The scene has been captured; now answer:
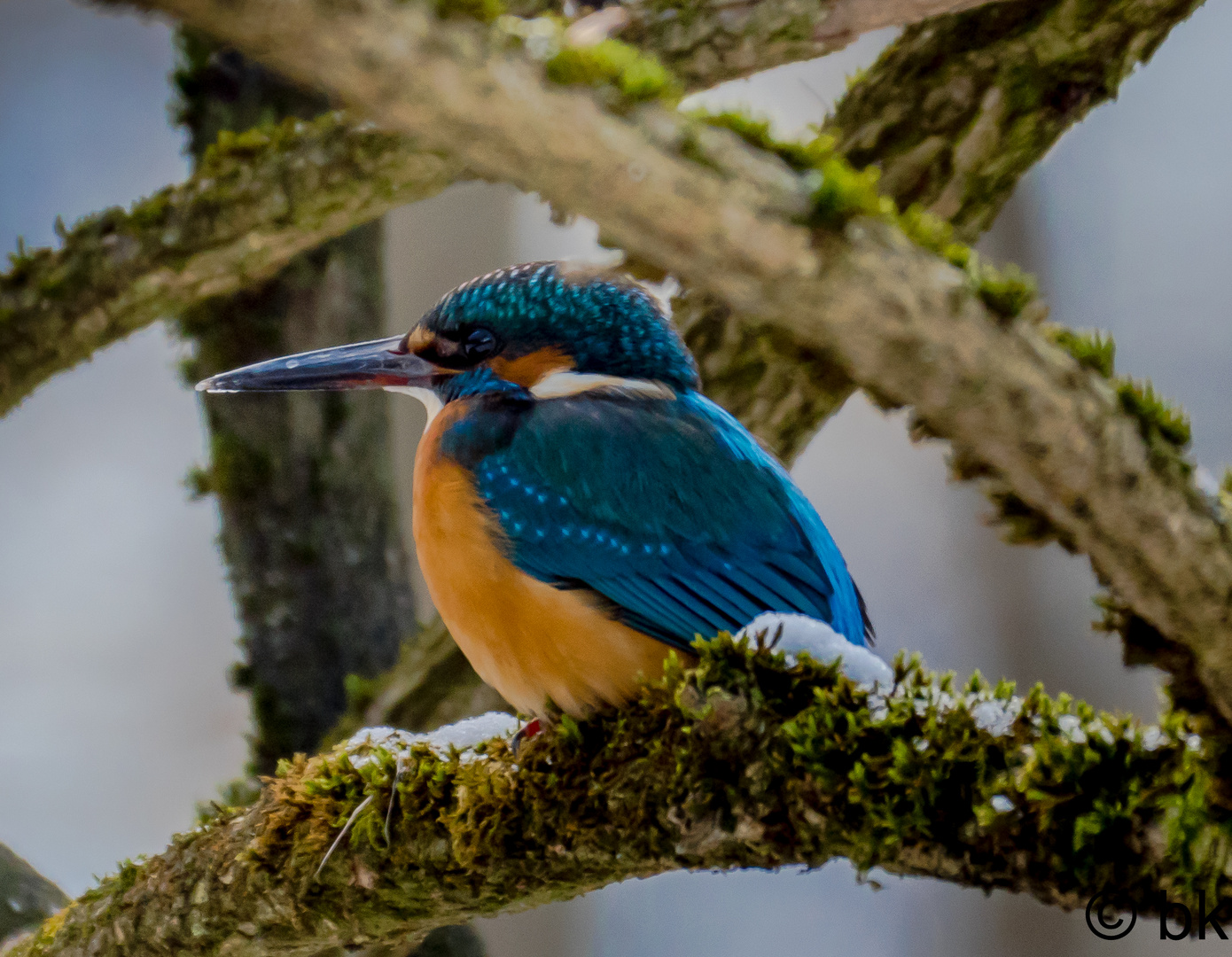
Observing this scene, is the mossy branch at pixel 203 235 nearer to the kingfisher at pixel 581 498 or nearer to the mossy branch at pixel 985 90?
the kingfisher at pixel 581 498

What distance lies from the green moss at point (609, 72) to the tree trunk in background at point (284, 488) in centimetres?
254

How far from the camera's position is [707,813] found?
4.60ft

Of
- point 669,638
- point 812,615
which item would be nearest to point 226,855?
point 669,638

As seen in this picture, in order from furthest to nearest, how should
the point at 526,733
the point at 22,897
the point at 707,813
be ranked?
1. the point at 22,897
2. the point at 526,733
3. the point at 707,813

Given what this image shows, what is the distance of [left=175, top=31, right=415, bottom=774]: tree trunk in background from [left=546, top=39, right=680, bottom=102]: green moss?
2536 mm

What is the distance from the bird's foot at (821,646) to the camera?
1.48 meters

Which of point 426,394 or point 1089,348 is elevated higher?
point 426,394

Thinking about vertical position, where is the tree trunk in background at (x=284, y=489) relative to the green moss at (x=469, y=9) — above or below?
above

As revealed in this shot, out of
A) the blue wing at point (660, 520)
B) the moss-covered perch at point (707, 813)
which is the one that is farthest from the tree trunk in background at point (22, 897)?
the blue wing at point (660, 520)

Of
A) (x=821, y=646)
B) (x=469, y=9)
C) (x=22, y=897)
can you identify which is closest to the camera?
(x=469, y=9)

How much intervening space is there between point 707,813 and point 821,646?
0.28m

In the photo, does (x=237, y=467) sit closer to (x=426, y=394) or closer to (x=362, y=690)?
(x=362, y=690)

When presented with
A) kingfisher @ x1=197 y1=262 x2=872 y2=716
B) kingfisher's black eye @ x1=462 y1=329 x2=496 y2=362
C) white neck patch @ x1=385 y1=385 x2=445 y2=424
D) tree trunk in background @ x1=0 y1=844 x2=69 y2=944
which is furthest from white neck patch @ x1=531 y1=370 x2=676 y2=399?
tree trunk in background @ x1=0 y1=844 x2=69 y2=944

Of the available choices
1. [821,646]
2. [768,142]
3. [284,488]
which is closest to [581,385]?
[821,646]
